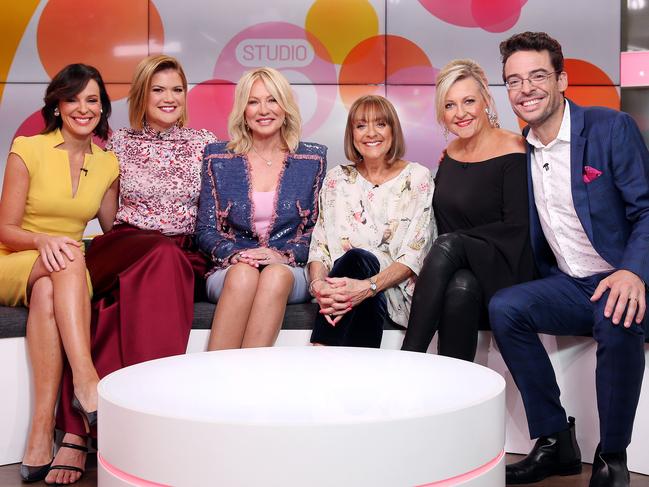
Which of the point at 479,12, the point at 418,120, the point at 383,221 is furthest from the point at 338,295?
the point at 479,12

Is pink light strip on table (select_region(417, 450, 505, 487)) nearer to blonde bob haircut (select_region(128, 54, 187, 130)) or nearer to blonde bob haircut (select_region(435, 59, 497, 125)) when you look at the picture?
blonde bob haircut (select_region(435, 59, 497, 125))

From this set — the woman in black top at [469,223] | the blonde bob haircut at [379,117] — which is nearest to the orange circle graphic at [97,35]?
the blonde bob haircut at [379,117]

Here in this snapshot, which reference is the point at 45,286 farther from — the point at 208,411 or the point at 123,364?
the point at 208,411

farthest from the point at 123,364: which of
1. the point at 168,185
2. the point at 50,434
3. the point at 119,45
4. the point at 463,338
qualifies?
the point at 119,45

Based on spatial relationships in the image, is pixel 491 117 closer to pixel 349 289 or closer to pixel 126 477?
pixel 349 289

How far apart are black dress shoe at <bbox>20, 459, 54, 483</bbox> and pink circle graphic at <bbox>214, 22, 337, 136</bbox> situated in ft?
10.7

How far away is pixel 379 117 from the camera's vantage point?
293 cm

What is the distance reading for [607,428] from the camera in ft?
7.43

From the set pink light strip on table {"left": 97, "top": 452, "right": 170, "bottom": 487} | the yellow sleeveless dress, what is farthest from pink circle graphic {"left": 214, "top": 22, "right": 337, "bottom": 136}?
pink light strip on table {"left": 97, "top": 452, "right": 170, "bottom": 487}

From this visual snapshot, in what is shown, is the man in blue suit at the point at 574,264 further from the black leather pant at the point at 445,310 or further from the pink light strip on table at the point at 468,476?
the pink light strip on table at the point at 468,476

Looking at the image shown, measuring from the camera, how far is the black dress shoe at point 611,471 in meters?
2.26

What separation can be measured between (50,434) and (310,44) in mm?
3468

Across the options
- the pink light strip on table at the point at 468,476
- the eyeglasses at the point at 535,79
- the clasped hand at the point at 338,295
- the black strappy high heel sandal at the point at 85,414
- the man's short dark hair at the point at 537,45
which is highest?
the man's short dark hair at the point at 537,45

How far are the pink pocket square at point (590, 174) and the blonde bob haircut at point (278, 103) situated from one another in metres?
1.15
